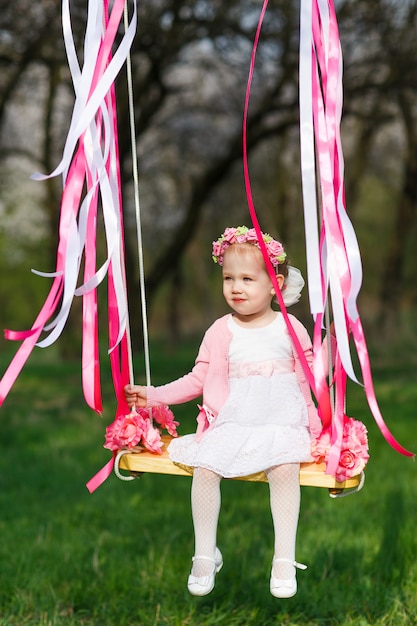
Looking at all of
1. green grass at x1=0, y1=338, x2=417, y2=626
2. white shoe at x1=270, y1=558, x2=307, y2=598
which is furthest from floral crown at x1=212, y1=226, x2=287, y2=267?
green grass at x1=0, y1=338, x2=417, y2=626

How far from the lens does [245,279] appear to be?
109 inches

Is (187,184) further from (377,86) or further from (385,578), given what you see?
(385,578)

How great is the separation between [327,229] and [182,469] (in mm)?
874

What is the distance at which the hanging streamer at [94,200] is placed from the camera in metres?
2.82

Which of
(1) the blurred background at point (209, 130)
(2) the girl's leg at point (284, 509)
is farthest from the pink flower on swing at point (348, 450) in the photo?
(1) the blurred background at point (209, 130)

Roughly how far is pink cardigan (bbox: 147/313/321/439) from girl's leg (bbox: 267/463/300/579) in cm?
23

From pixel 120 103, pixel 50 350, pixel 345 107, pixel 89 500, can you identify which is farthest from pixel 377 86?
pixel 50 350

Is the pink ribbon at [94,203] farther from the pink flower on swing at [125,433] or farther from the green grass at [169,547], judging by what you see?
the green grass at [169,547]

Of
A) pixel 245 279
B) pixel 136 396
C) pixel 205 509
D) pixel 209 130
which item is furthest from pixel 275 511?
pixel 209 130

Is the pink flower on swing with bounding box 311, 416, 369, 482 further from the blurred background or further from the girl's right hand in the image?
the blurred background

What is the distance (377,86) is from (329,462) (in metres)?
8.22

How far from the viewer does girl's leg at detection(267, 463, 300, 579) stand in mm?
2604

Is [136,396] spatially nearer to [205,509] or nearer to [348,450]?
[205,509]

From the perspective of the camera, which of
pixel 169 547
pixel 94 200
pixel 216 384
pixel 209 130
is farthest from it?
pixel 209 130
